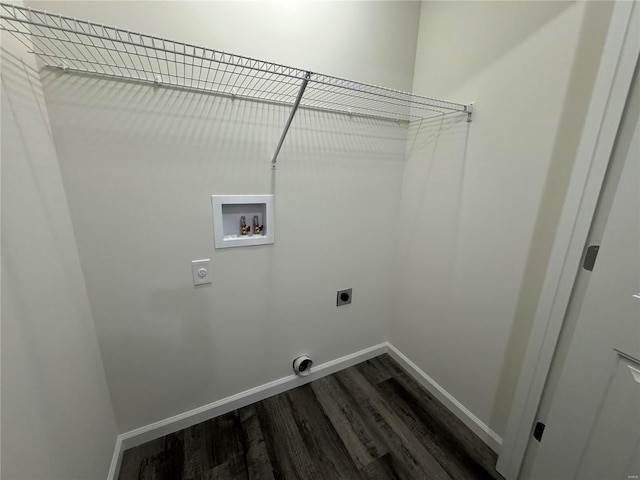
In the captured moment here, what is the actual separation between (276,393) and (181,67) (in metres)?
1.83

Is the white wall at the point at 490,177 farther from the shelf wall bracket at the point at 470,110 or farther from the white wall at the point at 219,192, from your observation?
the white wall at the point at 219,192

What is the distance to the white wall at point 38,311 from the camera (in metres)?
0.64

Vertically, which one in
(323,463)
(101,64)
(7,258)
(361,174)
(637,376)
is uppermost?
(101,64)

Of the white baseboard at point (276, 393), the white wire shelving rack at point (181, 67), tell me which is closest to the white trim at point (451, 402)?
the white baseboard at point (276, 393)

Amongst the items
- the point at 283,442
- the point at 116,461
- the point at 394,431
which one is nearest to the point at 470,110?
the point at 394,431

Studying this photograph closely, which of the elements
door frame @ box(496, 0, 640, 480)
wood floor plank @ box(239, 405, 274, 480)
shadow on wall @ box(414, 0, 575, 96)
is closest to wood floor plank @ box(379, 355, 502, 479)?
door frame @ box(496, 0, 640, 480)

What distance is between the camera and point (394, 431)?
1414mm

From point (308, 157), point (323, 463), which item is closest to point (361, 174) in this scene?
point (308, 157)

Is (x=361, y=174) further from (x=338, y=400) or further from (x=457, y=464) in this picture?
(x=457, y=464)

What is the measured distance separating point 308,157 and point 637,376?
150cm

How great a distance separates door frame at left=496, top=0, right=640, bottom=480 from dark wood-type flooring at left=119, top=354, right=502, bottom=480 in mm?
328

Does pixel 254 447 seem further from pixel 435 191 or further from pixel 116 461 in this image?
pixel 435 191

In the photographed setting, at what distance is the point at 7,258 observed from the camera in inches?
25.5

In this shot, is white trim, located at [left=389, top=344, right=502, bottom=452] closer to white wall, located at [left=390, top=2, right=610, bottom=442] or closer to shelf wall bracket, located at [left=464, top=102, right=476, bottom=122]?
white wall, located at [left=390, top=2, right=610, bottom=442]
